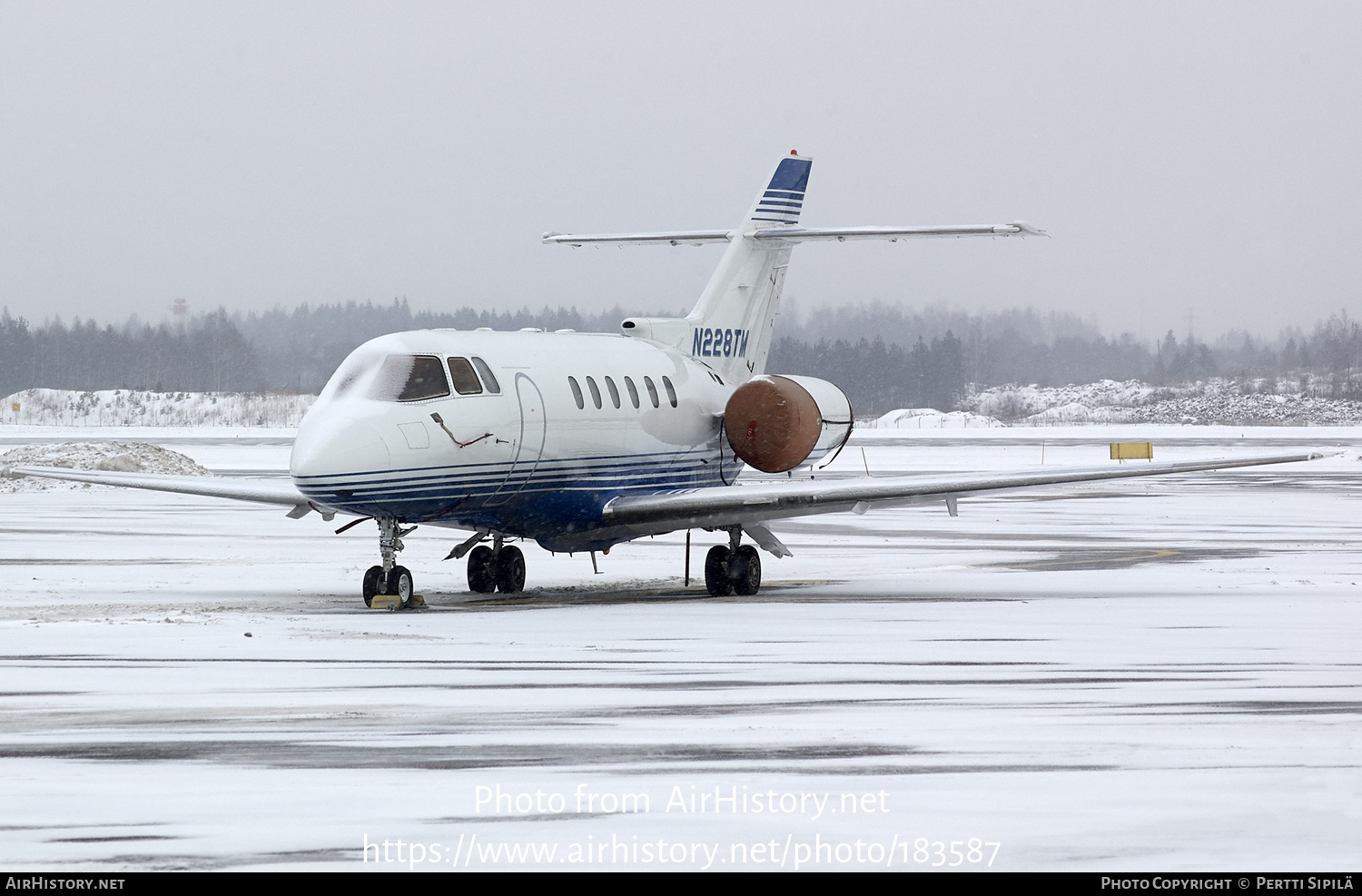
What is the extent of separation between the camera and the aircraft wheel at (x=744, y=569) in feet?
66.2

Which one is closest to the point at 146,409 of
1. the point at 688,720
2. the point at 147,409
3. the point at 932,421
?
the point at 147,409

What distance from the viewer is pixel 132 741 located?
921cm

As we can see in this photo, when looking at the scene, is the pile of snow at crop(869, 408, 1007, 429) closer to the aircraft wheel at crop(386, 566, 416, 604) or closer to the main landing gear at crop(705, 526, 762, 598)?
the main landing gear at crop(705, 526, 762, 598)

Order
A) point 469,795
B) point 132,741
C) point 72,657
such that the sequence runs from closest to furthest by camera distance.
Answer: point 469,795 < point 132,741 < point 72,657

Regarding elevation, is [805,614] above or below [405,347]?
below

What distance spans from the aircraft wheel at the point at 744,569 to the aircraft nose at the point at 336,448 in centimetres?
521

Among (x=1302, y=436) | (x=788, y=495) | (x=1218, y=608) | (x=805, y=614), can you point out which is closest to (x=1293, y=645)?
(x=1218, y=608)

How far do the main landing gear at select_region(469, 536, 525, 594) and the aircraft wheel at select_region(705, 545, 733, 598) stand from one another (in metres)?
2.33

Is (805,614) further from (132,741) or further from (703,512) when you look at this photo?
(132,741)

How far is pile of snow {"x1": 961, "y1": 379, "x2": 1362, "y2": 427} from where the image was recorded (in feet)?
479

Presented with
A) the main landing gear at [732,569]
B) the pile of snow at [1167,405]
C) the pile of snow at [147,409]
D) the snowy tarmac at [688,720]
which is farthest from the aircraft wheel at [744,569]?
the pile of snow at [1167,405]

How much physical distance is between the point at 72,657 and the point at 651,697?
16.0ft

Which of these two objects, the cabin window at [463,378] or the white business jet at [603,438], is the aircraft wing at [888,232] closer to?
the white business jet at [603,438]

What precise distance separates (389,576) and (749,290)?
909 cm
